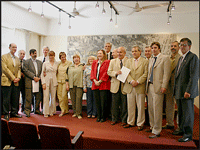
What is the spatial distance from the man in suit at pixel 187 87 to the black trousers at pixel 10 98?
365cm

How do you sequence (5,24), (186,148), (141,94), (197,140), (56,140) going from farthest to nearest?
(5,24) < (141,94) < (197,140) < (186,148) < (56,140)

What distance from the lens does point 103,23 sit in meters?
7.36

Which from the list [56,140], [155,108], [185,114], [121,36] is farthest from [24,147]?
[121,36]

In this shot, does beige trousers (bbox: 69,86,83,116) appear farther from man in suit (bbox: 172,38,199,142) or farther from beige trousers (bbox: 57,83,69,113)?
man in suit (bbox: 172,38,199,142)

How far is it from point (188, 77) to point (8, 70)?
12.4ft

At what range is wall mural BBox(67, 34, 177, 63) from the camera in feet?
22.3

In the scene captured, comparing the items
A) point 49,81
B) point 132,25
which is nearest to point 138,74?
point 49,81

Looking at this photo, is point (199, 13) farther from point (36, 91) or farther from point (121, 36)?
point (36, 91)

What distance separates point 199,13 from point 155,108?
4.73 meters

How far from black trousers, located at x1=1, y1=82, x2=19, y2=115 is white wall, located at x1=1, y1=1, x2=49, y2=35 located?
97.2 inches

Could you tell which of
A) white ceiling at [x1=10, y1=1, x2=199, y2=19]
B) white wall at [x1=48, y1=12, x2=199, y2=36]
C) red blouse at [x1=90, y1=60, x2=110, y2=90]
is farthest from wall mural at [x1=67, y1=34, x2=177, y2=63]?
red blouse at [x1=90, y1=60, x2=110, y2=90]

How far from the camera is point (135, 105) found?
3.76 metres

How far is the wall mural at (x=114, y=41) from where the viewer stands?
6811 millimetres

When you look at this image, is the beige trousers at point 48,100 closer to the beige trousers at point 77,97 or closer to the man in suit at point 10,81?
the beige trousers at point 77,97
